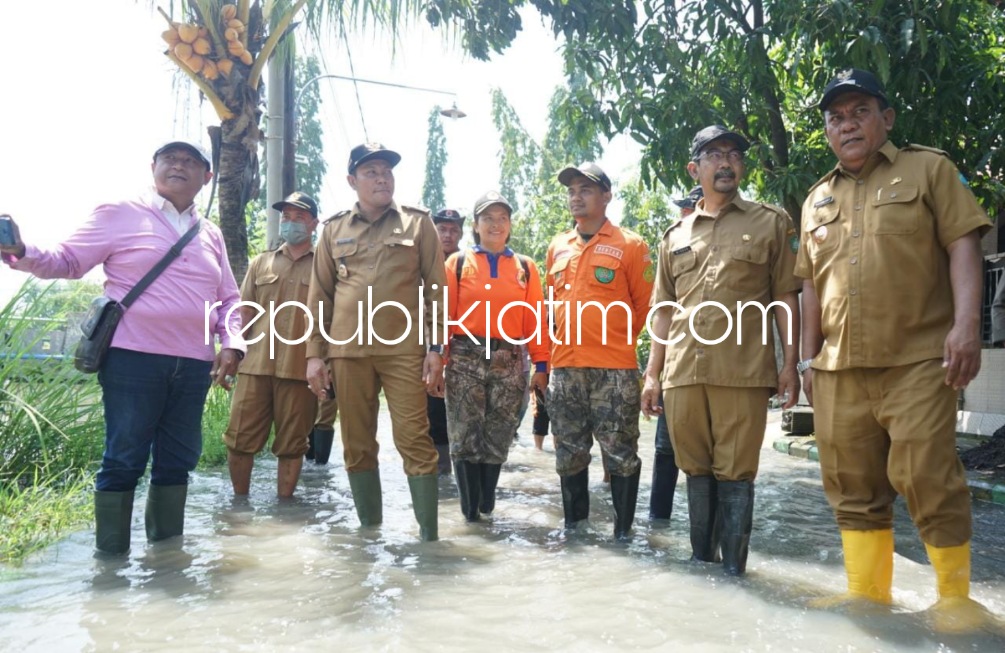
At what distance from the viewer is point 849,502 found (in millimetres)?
3424

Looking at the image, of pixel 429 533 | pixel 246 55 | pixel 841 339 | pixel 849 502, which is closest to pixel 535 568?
pixel 429 533

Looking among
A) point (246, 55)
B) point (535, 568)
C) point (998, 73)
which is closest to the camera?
point (535, 568)

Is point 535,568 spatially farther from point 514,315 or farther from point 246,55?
point 246,55

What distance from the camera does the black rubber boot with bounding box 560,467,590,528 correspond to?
193 inches

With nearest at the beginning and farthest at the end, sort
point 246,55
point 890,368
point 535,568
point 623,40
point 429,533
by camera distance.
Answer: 1. point 890,368
2. point 535,568
3. point 429,533
4. point 623,40
5. point 246,55

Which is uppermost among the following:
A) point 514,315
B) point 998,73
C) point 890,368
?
point 998,73

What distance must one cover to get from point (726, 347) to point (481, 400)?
1.90 meters

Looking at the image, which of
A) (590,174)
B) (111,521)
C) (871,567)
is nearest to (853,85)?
(590,174)

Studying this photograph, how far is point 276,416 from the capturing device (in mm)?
5828

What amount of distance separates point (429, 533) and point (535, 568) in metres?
0.82

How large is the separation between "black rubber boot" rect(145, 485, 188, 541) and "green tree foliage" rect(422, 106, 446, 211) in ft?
172

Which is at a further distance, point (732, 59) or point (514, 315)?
point (732, 59)

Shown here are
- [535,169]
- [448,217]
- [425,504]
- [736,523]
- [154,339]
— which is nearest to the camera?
[736,523]

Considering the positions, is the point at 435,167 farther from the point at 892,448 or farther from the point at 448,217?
the point at 892,448
